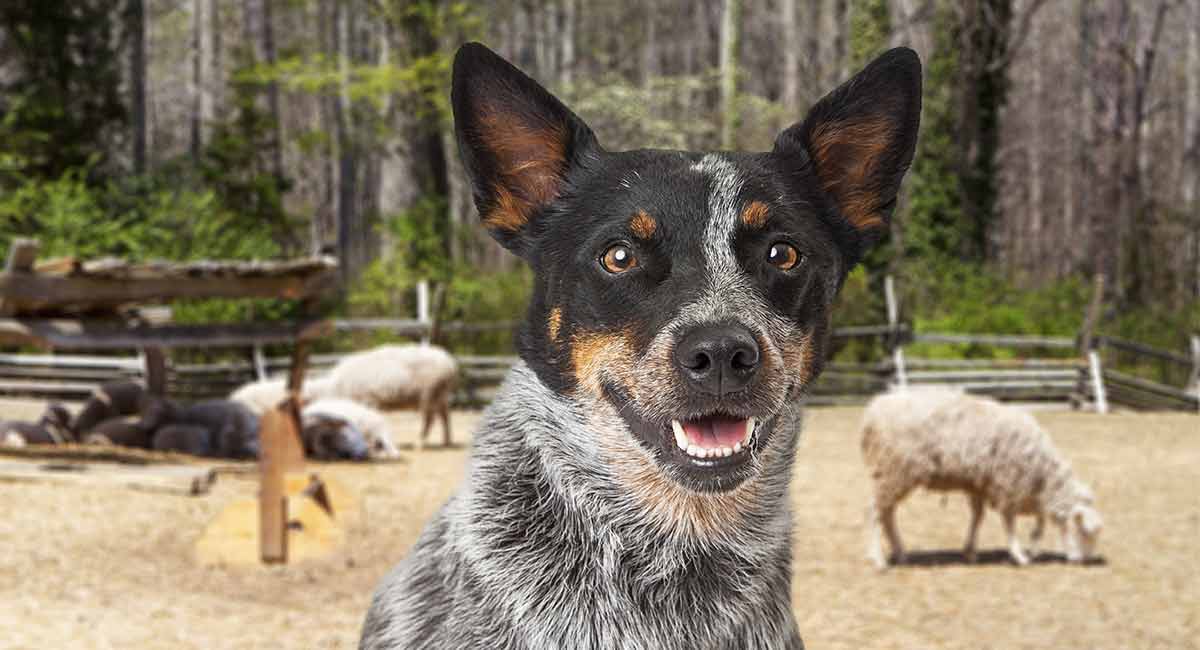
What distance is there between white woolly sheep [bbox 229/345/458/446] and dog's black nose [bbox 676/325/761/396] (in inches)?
558

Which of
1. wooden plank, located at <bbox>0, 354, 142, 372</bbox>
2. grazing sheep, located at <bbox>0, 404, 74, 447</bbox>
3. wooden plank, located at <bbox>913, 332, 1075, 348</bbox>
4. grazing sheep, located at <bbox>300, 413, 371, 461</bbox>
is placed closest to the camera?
grazing sheep, located at <bbox>0, 404, 74, 447</bbox>

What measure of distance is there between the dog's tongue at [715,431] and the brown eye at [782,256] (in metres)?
0.37

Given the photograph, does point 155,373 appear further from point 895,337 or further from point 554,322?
point 554,322

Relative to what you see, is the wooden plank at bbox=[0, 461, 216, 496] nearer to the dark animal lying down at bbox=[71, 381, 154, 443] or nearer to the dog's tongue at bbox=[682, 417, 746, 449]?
the dark animal lying down at bbox=[71, 381, 154, 443]

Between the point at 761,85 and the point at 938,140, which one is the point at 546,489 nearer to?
the point at 938,140

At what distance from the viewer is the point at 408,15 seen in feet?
83.5

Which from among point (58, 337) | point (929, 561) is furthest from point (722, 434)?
point (58, 337)

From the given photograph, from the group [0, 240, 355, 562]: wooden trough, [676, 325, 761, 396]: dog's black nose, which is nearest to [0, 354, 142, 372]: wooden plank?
[0, 240, 355, 562]: wooden trough

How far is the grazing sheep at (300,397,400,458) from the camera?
15.2 m

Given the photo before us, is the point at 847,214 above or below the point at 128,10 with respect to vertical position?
below

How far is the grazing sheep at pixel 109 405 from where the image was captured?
15258 millimetres

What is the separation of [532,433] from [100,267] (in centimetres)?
845

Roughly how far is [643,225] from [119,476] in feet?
35.1

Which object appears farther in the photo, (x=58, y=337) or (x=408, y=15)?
(x=408, y=15)
